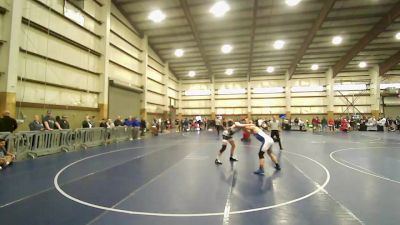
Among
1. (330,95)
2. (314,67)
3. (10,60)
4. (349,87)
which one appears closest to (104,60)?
(10,60)

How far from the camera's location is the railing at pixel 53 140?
8773 millimetres

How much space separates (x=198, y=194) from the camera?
16.3 ft

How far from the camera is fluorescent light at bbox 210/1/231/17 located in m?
19.3

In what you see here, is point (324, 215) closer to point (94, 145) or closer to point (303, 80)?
point (94, 145)

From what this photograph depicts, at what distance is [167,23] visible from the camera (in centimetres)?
2206

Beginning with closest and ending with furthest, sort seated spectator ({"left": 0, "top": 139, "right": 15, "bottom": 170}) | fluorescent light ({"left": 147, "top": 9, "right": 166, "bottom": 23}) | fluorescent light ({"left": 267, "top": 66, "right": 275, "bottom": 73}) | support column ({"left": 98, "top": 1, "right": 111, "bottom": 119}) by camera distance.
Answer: seated spectator ({"left": 0, "top": 139, "right": 15, "bottom": 170}) < support column ({"left": 98, "top": 1, "right": 111, "bottom": 119}) < fluorescent light ({"left": 147, "top": 9, "right": 166, "bottom": 23}) < fluorescent light ({"left": 267, "top": 66, "right": 275, "bottom": 73})

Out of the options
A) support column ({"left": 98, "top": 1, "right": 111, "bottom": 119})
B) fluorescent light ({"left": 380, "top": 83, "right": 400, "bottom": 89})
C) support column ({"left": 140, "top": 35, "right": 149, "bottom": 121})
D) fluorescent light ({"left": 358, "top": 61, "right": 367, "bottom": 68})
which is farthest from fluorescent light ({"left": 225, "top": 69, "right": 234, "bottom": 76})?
fluorescent light ({"left": 380, "top": 83, "right": 400, "bottom": 89})

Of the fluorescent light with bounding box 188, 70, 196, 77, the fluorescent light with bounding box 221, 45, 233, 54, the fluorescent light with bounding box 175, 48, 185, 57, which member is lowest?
the fluorescent light with bounding box 188, 70, 196, 77

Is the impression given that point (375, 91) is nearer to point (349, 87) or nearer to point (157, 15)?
point (349, 87)

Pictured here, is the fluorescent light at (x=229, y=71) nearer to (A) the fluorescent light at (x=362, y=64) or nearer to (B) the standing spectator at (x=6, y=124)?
(A) the fluorescent light at (x=362, y=64)

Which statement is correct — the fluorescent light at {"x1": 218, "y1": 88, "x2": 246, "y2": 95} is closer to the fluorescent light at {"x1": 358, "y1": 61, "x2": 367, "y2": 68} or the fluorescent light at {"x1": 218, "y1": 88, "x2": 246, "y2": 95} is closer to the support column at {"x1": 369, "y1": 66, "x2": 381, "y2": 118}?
the fluorescent light at {"x1": 358, "y1": 61, "x2": 367, "y2": 68}

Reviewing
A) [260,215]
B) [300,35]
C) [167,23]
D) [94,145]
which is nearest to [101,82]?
[94,145]

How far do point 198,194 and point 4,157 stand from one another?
272 inches

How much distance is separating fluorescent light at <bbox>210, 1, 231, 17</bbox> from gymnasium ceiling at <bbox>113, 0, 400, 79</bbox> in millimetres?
317
